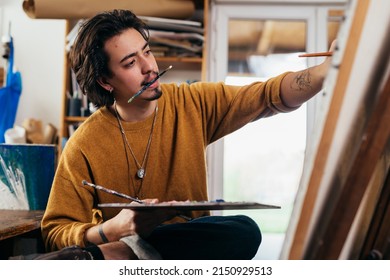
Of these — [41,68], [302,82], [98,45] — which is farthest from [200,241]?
[41,68]

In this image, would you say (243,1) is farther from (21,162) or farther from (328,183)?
(328,183)

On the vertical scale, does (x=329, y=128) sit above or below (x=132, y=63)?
below

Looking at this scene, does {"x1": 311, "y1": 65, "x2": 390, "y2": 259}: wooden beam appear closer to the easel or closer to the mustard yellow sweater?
the easel

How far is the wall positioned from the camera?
2.23 meters

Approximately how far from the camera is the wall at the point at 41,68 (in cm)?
223

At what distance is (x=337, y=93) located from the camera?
1.39ft

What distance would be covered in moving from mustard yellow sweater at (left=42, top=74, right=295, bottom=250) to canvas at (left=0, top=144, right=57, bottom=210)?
0.13m

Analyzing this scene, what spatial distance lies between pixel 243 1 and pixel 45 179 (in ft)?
4.17

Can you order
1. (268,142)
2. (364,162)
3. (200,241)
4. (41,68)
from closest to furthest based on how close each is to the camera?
(364,162)
(200,241)
(268,142)
(41,68)

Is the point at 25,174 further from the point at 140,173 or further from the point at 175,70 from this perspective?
the point at 175,70

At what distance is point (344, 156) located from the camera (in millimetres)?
434

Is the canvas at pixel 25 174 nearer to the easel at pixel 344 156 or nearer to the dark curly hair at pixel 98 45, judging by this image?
the dark curly hair at pixel 98 45

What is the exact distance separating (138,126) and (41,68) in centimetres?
135
